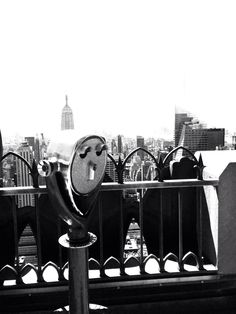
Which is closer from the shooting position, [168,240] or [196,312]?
[196,312]

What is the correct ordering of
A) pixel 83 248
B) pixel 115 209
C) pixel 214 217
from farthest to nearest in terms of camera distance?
pixel 115 209, pixel 214 217, pixel 83 248

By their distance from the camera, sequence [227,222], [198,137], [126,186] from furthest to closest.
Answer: [198,137], [227,222], [126,186]

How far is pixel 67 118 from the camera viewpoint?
236 centimetres

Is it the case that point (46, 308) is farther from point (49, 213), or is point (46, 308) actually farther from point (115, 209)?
point (115, 209)

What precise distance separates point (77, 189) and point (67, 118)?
25.2 inches

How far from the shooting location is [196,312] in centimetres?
321

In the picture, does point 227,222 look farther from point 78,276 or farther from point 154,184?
point 78,276

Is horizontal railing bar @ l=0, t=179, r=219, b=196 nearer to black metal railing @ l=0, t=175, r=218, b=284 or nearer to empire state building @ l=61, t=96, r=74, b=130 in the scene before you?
black metal railing @ l=0, t=175, r=218, b=284

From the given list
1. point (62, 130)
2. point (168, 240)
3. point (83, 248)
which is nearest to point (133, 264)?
point (168, 240)

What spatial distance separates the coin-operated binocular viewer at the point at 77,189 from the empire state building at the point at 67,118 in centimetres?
23

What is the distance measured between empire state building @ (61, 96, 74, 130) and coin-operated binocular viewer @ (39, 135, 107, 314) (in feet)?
0.75

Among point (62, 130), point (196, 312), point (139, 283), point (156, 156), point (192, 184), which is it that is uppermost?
point (62, 130)

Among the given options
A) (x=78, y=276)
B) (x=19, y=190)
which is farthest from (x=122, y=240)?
(x=78, y=276)

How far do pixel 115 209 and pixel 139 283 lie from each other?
0.76 meters
